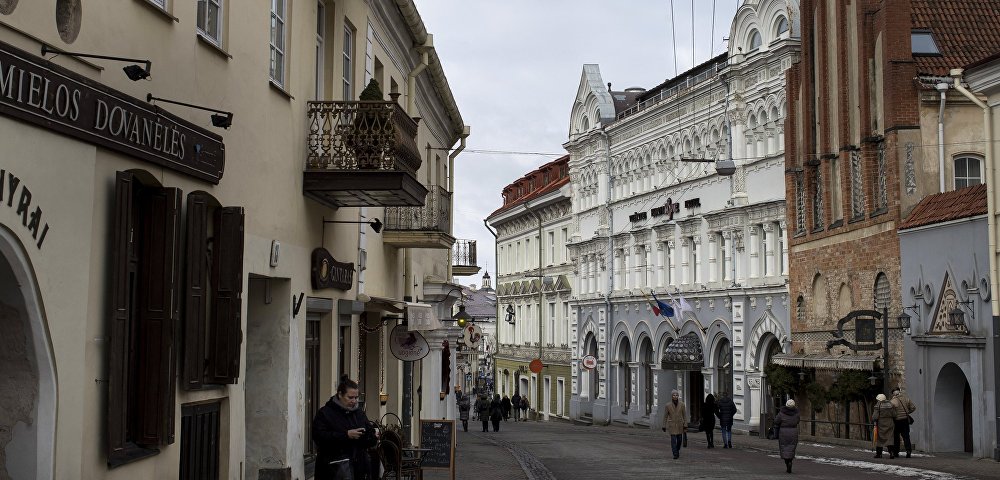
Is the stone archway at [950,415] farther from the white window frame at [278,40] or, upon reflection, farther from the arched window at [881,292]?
the white window frame at [278,40]

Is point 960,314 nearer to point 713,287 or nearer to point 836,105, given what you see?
point 836,105

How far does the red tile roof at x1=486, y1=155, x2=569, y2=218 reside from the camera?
67875 millimetres

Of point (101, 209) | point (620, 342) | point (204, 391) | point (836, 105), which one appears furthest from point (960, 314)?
point (620, 342)

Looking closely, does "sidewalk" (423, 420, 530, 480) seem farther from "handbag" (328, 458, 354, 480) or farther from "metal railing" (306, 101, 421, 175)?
"handbag" (328, 458, 354, 480)

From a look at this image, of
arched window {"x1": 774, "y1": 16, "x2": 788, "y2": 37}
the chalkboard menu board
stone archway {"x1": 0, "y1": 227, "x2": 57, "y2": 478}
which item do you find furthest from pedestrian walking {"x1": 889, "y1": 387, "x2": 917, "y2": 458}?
stone archway {"x1": 0, "y1": 227, "x2": 57, "y2": 478}

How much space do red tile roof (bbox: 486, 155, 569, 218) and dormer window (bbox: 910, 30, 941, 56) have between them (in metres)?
31.3

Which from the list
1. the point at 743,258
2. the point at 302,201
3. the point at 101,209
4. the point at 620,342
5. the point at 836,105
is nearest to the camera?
the point at 101,209

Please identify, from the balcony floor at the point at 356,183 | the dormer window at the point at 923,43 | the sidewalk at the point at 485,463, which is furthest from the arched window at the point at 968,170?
the balcony floor at the point at 356,183

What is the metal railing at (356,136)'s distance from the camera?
14.9 metres

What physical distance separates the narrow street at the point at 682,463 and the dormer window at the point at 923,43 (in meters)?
10.4

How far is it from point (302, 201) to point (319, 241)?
1.29 meters

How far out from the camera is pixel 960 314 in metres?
28.2

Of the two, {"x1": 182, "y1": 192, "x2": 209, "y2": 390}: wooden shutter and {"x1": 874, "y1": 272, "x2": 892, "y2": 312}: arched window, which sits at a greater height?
{"x1": 874, "y1": 272, "x2": 892, "y2": 312}: arched window

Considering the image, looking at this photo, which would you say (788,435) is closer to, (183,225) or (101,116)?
(183,225)
